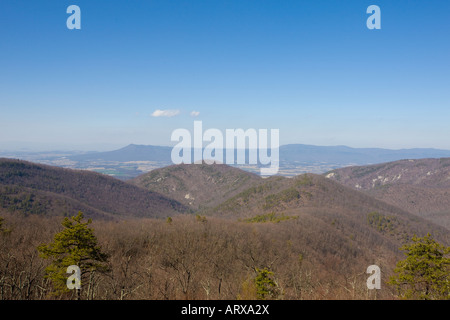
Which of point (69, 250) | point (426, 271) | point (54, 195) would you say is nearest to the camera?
point (69, 250)

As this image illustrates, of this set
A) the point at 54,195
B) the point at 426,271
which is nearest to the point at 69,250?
the point at 426,271

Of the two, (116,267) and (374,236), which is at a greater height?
(116,267)

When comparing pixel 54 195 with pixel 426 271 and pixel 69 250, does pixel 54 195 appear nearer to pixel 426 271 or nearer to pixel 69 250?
pixel 69 250

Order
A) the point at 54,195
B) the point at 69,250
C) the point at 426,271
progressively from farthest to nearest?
the point at 54,195 → the point at 426,271 → the point at 69,250

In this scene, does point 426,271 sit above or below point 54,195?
above

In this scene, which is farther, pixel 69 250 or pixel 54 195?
pixel 54 195

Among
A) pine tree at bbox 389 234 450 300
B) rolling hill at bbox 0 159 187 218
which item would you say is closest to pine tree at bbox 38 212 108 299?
pine tree at bbox 389 234 450 300
